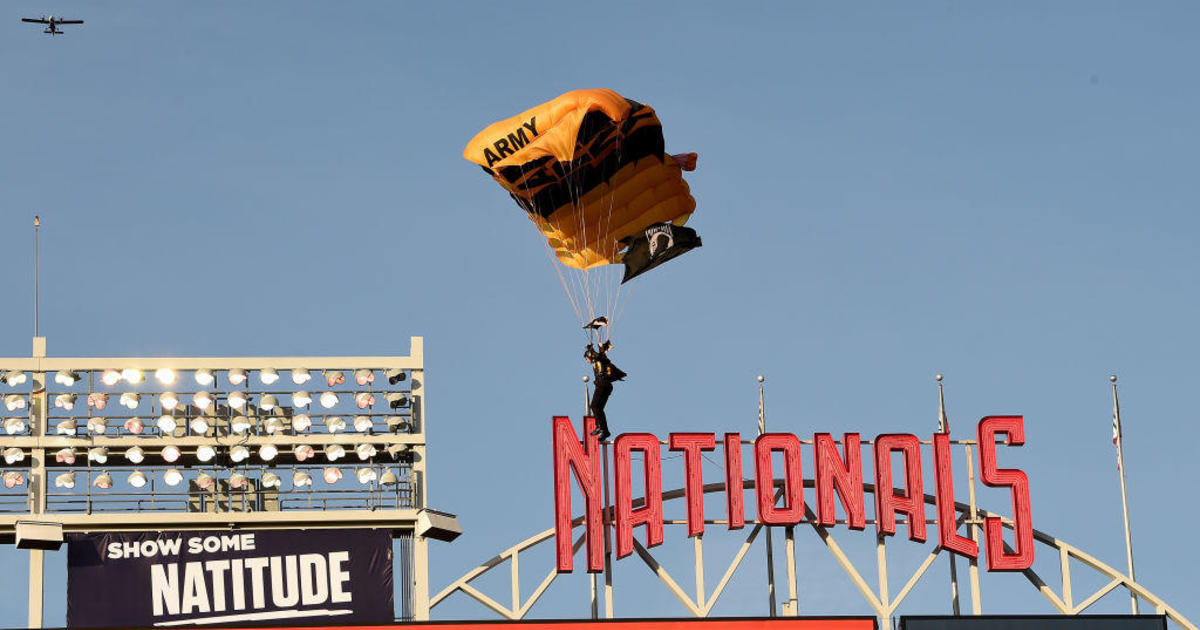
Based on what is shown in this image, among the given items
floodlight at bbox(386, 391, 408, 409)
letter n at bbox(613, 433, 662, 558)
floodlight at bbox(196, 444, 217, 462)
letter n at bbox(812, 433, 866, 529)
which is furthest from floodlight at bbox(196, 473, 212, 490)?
letter n at bbox(812, 433, 866, 529)

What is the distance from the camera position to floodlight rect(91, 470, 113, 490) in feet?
221

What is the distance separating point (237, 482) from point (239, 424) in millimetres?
1480

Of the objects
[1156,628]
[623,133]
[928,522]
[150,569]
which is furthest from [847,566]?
[150,569]

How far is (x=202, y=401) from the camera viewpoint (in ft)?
225

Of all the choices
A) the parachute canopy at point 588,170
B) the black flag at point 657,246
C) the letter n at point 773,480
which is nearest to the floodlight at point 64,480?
the parachute canopy at point 588,170

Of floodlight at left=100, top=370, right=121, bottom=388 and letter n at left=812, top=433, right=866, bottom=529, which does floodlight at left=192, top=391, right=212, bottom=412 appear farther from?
letter n at left=812, top=433, right=866, bottom=529

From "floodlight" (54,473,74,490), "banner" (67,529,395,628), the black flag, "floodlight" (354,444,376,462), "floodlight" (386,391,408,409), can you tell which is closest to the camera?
"banner" (67,529,395,628)

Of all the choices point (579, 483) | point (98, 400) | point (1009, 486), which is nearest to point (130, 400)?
point (98, 400)

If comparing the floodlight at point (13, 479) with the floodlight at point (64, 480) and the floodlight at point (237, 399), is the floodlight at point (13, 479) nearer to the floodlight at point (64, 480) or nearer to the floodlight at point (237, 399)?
the floodlight at point (64, 480)

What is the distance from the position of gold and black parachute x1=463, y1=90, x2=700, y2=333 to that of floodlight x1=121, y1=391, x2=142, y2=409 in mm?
10348

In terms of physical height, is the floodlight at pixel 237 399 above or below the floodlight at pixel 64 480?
above

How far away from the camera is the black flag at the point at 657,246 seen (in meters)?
70.7

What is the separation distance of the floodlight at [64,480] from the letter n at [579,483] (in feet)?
39.5

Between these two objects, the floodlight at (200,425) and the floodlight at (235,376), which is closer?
the floodlight at (200,425)
